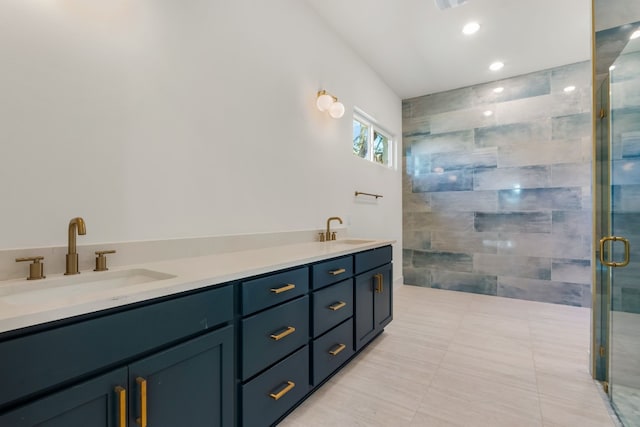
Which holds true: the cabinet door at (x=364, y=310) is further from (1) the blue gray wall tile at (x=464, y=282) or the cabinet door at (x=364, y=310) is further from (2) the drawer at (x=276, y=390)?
(1) the blue gray wall tile at (x=464, y=282)

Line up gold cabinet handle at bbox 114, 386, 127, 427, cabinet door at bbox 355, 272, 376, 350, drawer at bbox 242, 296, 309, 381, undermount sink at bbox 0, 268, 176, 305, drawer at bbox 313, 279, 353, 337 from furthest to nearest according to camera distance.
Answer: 1. cabinet door at bbox 355, 272, 376, 350
2. drawer at bbox 313, 279, 353, 337
3. drawer at bbox 242, 296, 309, 381
4. undermount sink at bbox 0, 268, 176, 305
5. gold cabinet handle at bbox 114, 386, 127, 427

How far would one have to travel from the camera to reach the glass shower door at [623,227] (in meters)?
A: 1.78

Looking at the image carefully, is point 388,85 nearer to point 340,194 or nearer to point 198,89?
point 340,194

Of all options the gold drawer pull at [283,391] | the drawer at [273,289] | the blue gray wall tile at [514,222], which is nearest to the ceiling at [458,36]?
the blue gray wall tile at [514,222]

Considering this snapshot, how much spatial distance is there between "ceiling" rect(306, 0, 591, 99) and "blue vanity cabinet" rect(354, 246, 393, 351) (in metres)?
2.15

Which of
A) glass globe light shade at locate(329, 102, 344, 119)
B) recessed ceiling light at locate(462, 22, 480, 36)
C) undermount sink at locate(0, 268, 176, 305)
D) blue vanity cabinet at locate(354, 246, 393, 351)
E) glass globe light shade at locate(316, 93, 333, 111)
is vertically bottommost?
blue vanity cabinet at locate(354, 246, 393, 351)

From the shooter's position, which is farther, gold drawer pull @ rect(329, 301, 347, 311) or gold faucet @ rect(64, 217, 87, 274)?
gold drawer pull @ rect(329, 301, 347, 311)

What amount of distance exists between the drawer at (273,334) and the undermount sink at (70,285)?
16.9 inches

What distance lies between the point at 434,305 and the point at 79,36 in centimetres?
392

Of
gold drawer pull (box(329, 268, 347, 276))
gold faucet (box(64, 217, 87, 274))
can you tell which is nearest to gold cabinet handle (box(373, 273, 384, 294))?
gold drawer pull (box(329, 268, 347, 276))

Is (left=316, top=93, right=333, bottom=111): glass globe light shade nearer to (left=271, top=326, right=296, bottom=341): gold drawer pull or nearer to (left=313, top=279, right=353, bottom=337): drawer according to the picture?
(left=313, top=279, right=353, bottom=337): drawer

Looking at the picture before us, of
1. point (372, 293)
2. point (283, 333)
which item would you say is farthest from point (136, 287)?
point (372, 293)

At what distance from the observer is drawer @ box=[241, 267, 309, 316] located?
4.23 feet

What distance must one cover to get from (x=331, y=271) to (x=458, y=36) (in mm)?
2859
